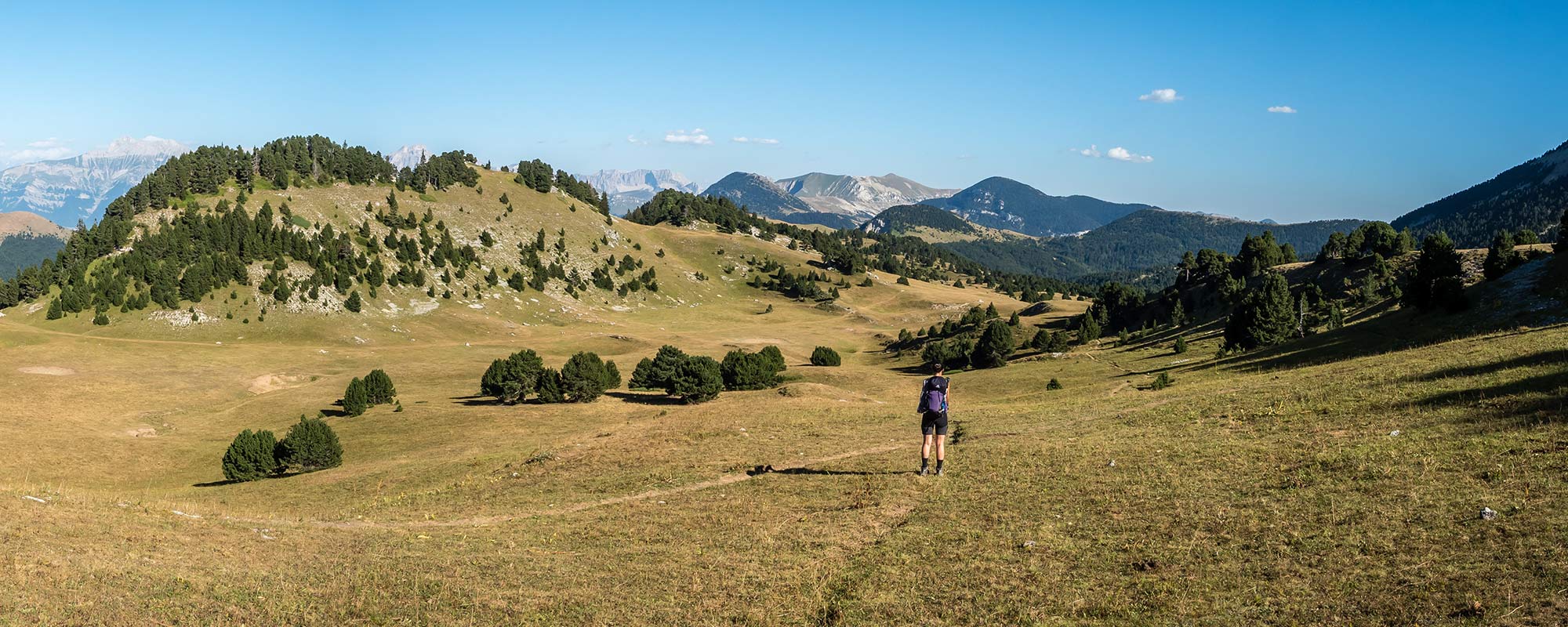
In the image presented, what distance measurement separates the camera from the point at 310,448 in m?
49.0

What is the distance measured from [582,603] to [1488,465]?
831 inches

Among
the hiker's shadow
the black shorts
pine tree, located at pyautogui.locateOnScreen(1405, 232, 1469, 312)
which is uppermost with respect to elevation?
pine tree, located at pyautogui.locateOnScreen(1405, 232, 1469, 312)

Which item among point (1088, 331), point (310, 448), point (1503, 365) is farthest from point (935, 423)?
point (1088, 331)

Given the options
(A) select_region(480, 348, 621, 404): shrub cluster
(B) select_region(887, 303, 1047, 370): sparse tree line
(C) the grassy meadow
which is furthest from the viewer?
(B) select_region(887, 303, 1047, 370): sparse tree line

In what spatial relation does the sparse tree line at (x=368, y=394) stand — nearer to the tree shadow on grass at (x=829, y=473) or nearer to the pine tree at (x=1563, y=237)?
the tree shadow on grass at (x=829, y=473)

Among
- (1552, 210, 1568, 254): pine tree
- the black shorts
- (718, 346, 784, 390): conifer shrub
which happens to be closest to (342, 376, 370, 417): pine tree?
(718, 346, 784, 390): conifer shrub

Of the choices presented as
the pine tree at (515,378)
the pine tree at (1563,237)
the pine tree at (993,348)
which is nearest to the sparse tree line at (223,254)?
the pine tree at (515,378)

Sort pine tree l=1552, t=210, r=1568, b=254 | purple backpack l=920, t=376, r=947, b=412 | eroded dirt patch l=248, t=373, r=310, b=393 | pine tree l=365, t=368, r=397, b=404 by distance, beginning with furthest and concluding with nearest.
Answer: eroded dirt patch l=248, t=373, r=310, b=393 < pine tree l=365, t=368, r=397, b=404 < pine tree l=1552, t=210, r=1568, b=254 < purple backpack l=920, t=376, r=947, b=412

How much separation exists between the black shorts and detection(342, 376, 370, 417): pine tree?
198 ft

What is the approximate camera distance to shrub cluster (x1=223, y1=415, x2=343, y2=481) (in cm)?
4794

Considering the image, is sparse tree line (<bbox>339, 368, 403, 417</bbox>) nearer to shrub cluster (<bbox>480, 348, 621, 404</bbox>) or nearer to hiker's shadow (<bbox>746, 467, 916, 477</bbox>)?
shrub cluster (<bbox>480, 348, 621, 404</bbox>)

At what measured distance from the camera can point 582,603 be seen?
55.0ft

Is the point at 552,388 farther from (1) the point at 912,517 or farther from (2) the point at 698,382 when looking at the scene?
(1) the point at 912,517

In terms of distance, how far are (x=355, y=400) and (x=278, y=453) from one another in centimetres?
2232
